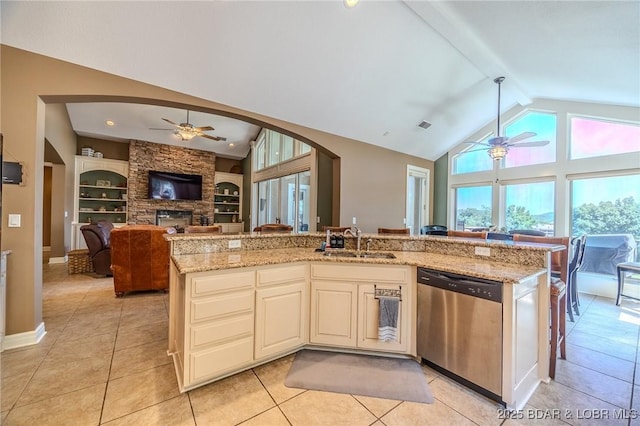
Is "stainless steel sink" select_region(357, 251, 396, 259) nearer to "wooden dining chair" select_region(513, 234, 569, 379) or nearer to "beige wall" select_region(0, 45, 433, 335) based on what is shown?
"wooden dining chair" select_region(513, 234, 569, 379)

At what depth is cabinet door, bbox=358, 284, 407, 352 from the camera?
225 cm

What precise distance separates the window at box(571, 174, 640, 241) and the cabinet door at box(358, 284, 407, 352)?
4762mm

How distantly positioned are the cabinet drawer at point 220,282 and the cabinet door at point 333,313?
629 millimetres

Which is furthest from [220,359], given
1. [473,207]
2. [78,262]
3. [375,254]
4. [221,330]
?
[473,207]

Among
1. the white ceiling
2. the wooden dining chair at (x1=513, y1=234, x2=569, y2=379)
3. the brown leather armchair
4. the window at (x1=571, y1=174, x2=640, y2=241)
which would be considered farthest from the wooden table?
the brown leather armchair

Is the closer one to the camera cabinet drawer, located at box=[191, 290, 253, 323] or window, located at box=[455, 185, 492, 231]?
cabinet drawer, located at box=[191, 290, 253, 323]

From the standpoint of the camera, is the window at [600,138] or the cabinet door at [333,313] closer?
the cabinet door at [333,313]

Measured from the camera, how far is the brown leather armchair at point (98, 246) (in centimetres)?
462

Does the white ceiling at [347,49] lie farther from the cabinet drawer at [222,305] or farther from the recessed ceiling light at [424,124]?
the cabinet drawer at [222,305]

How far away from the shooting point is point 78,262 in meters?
5.01

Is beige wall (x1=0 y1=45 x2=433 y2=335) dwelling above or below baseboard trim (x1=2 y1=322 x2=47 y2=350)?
above

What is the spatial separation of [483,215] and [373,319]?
5344 millimetres

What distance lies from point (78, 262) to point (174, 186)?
3.43 meters

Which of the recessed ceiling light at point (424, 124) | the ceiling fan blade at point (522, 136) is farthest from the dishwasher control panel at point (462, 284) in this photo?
the recessed ceiling light at point (424, 124)
